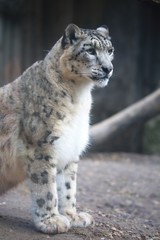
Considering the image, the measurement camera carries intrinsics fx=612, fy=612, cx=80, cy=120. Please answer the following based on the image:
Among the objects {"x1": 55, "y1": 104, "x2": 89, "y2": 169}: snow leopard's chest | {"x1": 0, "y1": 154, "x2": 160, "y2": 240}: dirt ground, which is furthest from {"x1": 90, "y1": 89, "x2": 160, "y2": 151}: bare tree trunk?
{"x1": 55, "y1": 104, "x2": 89, "y2": 169}: snow leopard's chest

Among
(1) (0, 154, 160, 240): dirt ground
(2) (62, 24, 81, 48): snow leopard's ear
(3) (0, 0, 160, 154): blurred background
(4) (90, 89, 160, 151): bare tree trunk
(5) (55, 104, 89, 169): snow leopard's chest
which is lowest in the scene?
(1) (0, 154, 160, 240): dirt ground

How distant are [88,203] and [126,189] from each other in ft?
4.40

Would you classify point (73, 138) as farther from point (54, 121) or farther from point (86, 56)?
point (86, 56)

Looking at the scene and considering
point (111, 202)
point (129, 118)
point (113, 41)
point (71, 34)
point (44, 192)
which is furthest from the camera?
point (113, 41)

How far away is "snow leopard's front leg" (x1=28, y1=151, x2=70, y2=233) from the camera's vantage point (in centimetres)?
498

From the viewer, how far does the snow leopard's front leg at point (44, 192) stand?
4980mm

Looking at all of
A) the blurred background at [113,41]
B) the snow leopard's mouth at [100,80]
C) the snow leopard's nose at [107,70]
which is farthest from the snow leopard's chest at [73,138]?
the blurred background at [113,41]

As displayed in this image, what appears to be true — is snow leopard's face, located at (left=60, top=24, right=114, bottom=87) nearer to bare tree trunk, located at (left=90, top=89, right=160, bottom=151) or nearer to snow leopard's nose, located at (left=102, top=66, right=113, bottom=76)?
snow leopard's nose, located at (left=102, top=66, right=113, bottom=76)

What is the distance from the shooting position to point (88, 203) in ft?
25.2

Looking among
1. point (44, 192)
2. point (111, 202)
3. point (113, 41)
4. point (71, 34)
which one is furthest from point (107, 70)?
point (113, 41)

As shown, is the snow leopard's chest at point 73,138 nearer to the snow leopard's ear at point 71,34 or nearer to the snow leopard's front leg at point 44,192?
the snow leopard's front leg at point 44,192

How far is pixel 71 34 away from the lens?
5094 mm

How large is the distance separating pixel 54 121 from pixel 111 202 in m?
3.27

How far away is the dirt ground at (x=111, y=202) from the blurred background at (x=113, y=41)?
912 millimetres
